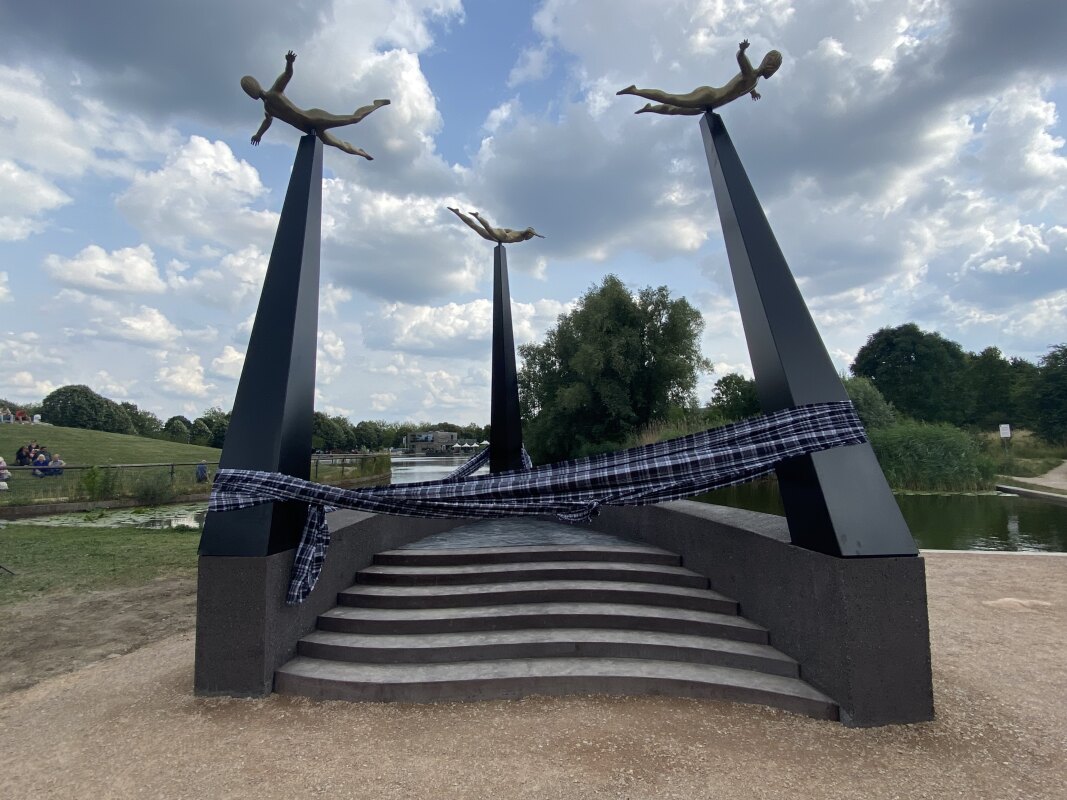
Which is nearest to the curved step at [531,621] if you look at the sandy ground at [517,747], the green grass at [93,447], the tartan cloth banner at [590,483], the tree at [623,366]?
the tartan cloth banner at [590,483]

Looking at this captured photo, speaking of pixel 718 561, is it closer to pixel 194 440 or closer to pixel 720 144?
pixel 720 144

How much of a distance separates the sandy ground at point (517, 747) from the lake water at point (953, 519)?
814cm

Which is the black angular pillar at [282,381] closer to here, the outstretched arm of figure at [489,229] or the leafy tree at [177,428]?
the outstretched arm of figure at [489,229]

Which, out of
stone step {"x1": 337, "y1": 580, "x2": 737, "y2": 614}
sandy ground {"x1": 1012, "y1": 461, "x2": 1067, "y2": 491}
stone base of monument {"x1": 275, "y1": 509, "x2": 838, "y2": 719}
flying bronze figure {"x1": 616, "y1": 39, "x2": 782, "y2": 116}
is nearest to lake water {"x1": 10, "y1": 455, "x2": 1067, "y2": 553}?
sandy ground {"x1": 1012, "y1": 461, "x2": 1067, "y2": 491}

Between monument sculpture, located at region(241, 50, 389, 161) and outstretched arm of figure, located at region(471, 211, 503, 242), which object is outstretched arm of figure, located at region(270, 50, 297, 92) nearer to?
monument sculpture, located at region(241, 50, 389, 161)

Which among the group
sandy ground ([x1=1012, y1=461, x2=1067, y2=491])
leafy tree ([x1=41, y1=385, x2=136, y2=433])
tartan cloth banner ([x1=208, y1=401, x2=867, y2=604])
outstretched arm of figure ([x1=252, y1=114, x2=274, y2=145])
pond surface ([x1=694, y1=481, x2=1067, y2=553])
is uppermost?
leafy tree ([x1=41, y1=385, x2=136, y2=433])

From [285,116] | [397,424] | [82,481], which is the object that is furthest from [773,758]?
[397,424]

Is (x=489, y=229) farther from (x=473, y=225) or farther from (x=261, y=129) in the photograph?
(x=261, y=129)

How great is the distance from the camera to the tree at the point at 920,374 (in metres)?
45.7

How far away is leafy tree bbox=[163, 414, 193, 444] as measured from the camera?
72.5 m

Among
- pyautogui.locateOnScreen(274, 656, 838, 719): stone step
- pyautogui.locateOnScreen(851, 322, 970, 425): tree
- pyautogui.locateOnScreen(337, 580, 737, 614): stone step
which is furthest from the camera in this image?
pyautogui.locateOnScreen(851, 322, 970, 425): tree

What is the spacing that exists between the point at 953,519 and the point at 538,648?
13614 mm

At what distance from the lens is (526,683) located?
3783 mm

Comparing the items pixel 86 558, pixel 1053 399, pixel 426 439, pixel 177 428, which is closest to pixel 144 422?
pixel 177 428
